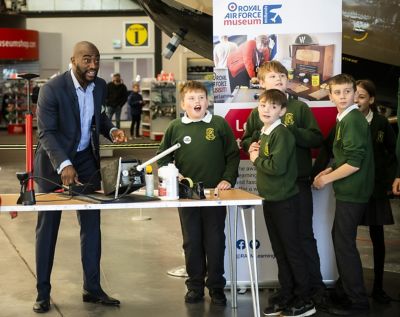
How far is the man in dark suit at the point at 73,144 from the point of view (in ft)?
15.8

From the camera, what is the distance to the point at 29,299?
5.35m

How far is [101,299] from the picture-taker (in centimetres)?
515

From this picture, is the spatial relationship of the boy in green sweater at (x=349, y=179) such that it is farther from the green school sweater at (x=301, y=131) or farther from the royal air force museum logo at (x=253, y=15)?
the royal air force museum logo at (x=253, y=15)

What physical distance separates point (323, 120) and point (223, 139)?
775 mm

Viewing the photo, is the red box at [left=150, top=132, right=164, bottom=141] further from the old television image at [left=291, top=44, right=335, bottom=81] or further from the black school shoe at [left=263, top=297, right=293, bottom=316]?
the black school shoe at [left=263, top=297, right=293, bottom=316]

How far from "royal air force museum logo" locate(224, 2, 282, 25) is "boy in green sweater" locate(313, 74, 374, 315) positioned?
0.75m

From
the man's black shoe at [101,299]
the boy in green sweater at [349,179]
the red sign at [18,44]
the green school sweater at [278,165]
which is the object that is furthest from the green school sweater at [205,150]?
the red sign at [18,44]

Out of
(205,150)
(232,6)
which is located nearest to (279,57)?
(232,6)

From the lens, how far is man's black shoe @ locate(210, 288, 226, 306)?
5070mm

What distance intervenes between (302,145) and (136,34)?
908 inches

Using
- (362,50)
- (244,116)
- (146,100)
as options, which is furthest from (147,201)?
(146,100)

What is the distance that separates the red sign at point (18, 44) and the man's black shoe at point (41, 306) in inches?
839

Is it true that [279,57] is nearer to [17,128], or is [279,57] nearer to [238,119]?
[238,119]

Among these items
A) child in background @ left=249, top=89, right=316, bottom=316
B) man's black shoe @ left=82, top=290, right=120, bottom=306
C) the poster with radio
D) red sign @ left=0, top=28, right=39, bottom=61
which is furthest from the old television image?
red sign @ left=0, top=28, right=39, bottom=61
